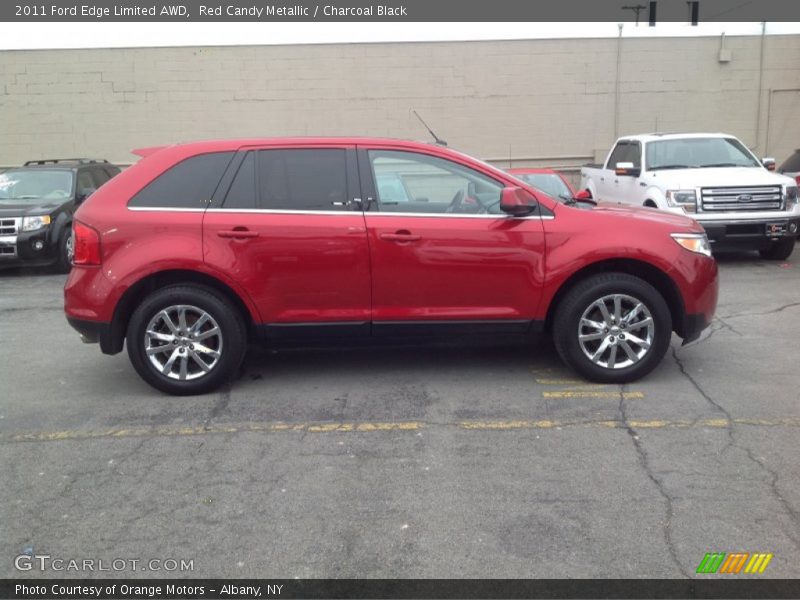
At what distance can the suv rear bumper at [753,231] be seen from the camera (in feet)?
34.1

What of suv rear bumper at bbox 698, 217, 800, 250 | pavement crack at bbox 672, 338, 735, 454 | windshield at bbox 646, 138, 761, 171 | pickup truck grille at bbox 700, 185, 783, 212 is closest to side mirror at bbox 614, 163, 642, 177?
windshield at bbox 646, 138, 761, 171

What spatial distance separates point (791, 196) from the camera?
10672 mm

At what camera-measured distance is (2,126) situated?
1777 cm

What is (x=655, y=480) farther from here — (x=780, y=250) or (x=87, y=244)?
(x=780, y=250)

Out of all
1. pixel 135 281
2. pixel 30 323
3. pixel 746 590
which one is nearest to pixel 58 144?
pixel 30 323

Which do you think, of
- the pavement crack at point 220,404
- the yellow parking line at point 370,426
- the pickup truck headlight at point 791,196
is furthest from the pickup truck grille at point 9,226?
the pickup truck headlight at point 791,196

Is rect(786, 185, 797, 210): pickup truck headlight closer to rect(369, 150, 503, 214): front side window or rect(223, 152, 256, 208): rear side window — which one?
rect(369, 150, 503, 214): front side window

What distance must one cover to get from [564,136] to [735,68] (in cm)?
413

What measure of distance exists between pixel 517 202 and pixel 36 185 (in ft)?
31.5

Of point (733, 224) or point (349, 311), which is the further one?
point (733, 224)

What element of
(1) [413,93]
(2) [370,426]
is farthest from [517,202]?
(1) [413,93]

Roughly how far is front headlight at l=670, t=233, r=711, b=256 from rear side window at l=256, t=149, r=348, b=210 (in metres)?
2.40

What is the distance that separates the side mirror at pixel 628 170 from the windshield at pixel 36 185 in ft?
27.5

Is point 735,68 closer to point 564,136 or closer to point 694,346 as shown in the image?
point 564,136
